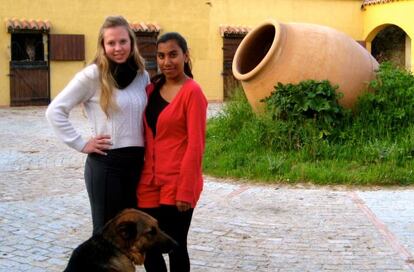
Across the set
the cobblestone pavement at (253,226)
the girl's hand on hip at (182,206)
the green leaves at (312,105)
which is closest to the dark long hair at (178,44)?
the girl's hand on hip at (182,206)

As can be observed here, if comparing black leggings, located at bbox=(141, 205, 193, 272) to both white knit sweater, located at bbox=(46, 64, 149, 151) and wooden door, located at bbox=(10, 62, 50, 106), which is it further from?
wooden door, located at bbox=(10, 62, 50, 106)

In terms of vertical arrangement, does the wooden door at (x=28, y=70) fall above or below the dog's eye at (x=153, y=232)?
above

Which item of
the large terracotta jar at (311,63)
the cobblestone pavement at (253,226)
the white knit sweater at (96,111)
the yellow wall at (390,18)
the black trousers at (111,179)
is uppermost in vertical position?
the yellow wall at (390,18)

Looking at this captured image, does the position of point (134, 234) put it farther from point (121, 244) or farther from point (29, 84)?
point (29, 84)

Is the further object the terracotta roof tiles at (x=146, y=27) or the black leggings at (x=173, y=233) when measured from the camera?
the terracotta roof tiles at (x=146, y=27)

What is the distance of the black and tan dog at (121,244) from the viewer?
2764 mm

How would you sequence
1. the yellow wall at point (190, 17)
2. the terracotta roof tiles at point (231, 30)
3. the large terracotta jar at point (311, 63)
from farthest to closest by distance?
the terracotta roof tiles at point (231, 30), the yellow wall at point (190, 17), the large terracotta jar at point (311, 63)

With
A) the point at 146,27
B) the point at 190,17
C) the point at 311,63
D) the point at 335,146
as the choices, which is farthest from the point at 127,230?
the point at 190,17

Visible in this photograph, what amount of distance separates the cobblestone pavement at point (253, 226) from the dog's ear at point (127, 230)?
1476 millimetres

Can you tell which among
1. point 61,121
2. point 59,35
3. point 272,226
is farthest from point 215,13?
point 61,121

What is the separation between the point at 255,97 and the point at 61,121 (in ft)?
20.0

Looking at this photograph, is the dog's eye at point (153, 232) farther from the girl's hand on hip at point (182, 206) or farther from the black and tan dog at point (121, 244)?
the girl's hand on hip at point (182, 206)

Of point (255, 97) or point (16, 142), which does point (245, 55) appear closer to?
point (255, 97)

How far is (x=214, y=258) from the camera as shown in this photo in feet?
14.4
